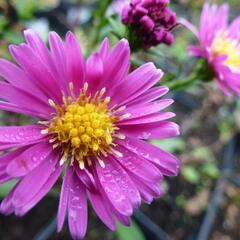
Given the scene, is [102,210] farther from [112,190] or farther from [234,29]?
[234,29]

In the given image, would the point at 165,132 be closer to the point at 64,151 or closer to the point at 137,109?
the point at 137,109

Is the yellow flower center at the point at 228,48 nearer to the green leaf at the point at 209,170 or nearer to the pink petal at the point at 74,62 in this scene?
the pink petal at the point at 74,62

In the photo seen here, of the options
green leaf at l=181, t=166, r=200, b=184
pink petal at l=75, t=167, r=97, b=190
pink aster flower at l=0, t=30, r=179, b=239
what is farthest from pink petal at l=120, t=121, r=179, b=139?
green leaf at l=181, t=166, r=200, b=184

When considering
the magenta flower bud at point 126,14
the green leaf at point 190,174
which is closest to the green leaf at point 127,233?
the green leaf at point 190,174

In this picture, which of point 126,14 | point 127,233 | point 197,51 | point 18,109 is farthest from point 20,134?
point 127,233

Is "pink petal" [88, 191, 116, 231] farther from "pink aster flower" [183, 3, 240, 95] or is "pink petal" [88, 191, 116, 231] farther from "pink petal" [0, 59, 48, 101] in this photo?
"pink aster flower" [183, 3, 240, 95]

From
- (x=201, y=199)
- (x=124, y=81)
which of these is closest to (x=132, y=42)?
(x=124, y=81)
